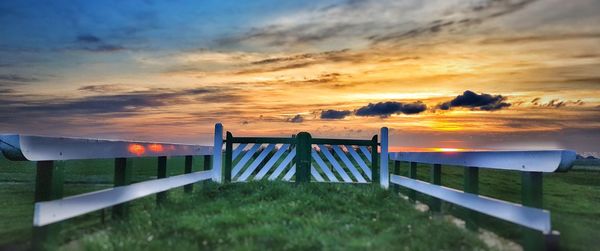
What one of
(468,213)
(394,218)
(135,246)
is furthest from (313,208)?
(135,246)

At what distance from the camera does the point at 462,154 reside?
9.72 meters

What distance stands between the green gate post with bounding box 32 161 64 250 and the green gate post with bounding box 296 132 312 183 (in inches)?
389

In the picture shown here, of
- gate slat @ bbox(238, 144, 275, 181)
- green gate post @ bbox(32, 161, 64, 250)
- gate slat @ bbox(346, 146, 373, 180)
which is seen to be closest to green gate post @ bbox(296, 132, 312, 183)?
gate slat @ bbox(238, 144, 275, 181)

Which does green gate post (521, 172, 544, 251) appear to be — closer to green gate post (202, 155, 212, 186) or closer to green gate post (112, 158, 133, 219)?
green gate post (112, 158, 133, 219)

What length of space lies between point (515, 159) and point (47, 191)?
610 centimetres

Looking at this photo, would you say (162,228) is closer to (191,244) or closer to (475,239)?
(191,244)

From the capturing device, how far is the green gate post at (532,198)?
671 cm

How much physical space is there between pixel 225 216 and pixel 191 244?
1.68 meters

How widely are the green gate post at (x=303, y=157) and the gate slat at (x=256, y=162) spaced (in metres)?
1.10

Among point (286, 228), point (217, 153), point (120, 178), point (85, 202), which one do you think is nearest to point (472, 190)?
point (286, 228)

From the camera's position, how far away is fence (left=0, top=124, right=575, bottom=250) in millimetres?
6383

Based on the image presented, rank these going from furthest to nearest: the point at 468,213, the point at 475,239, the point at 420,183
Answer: the point at 420,183, the point at 468,213, the point at 475,239

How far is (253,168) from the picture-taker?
16.8 metres

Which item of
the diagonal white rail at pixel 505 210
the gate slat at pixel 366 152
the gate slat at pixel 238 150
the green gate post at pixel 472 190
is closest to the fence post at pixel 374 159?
the gate slat at pixel 366 152
